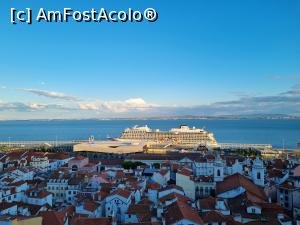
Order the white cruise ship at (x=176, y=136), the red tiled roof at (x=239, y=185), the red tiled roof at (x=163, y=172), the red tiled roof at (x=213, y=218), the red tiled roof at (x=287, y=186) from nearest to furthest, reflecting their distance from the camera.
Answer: the red tiled roof at (x=213, y=218) → the red tiled roof at (x=239, y=185) → the red tiled roof at (x=287, y=186) → the red tiled roof at (x=163, y=172) → the white cruise ship at (x=176, y=136)

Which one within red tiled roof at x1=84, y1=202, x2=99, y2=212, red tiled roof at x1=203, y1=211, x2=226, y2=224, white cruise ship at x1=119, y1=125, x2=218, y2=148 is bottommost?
white cruise ship at x1=119, y1=125, x2=218, y2=148

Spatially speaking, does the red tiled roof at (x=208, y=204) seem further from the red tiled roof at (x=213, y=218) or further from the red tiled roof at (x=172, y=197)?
the red tiled roof at (x=213, y=218)

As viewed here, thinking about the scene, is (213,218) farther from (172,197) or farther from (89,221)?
(89,221)

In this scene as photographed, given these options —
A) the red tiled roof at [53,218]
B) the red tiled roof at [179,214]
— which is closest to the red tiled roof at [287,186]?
the red tiled roof at [179,214]

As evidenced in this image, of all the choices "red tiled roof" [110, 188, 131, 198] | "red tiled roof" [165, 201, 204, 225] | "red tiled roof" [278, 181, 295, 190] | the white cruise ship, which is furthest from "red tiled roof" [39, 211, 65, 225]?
the white cruise ship

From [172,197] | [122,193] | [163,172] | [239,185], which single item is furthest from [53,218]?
[163,172]

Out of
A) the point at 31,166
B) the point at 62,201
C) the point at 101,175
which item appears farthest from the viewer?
the point at 31,166

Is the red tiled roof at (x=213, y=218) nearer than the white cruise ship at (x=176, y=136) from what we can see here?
Yes

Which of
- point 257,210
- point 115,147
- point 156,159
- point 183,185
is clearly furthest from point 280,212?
point 115,147

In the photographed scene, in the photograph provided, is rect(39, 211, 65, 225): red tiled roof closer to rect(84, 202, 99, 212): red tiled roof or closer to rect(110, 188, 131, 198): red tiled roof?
rect(84, 202, 99, 212): red tiled roof

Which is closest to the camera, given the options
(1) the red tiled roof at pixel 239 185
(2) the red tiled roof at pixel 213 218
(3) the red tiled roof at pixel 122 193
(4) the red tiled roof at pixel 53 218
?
(4) the red tiled roof at pixel 53 218

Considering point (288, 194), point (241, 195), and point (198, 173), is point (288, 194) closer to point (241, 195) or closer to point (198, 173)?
point (241, 195)
